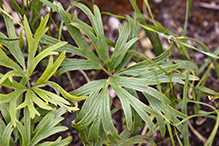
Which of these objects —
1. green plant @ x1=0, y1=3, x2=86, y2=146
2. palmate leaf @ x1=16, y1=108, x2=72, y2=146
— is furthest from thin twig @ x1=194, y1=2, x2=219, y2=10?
palmate leaf @ x1=16, y1=108, x2=72, y2=146

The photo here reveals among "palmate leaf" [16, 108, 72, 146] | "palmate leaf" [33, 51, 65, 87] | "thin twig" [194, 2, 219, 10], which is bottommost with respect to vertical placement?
"palmate leaf" [16, 108, 72, 146]

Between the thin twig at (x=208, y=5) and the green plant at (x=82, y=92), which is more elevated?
the thin twig at (x=208, y=5)

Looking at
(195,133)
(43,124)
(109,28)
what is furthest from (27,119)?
(195,133)

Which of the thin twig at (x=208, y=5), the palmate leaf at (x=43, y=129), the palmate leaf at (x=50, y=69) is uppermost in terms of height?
the thin twig at (x=208, y=5)

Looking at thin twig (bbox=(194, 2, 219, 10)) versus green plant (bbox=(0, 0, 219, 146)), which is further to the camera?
thin twig (bbox=(194, 2, 219, 10))

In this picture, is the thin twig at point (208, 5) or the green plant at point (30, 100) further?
the thin twig at point (208, 5)

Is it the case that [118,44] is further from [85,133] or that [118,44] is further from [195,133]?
[195,133]

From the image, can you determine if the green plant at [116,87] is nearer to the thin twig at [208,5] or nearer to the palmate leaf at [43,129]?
the palmate leaf at [43,129]

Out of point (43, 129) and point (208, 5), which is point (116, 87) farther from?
point (208, 5)

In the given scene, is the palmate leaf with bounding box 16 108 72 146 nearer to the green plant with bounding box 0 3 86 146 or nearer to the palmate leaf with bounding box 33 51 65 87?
the green plant with bounding box 0 3 86 146

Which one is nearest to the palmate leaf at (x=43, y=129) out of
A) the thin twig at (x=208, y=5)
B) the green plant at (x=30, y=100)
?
the green plant at (x=30, y=100)

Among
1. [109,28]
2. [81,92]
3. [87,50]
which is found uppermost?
[109,28]
